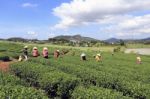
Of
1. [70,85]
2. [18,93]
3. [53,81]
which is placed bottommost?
[70,85]

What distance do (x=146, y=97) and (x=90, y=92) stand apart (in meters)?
3.41

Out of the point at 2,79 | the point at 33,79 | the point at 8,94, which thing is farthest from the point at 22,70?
the point at 8,94

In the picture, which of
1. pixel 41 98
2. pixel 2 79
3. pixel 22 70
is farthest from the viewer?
pixel 22 70

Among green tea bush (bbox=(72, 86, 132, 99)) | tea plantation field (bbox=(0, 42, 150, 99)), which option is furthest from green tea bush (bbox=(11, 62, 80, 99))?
green tea bush (bbox=(72, 86, 132, 99))

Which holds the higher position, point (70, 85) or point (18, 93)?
point (18, 93)

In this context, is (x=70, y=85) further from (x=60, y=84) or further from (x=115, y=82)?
(x=115, y=82)

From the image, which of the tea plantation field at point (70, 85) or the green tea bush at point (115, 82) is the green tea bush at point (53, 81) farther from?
the green tea bush at point (115, 82)

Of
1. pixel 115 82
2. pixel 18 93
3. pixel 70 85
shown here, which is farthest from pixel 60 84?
pixel 18 93

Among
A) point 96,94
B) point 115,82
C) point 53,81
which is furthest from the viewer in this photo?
point 115,82

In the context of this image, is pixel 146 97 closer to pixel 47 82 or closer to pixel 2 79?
pixel 47 82

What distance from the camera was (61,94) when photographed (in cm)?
2047

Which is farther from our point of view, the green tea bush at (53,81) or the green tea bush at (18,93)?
the green tea bush at (53,81)

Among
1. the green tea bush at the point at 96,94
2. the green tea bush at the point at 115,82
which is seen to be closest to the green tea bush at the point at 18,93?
the green tea bush at the point at 96,94

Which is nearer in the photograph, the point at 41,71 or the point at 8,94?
the point at 8,94
